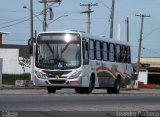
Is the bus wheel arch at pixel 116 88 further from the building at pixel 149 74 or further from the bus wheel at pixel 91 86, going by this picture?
the building at pixel 149 74

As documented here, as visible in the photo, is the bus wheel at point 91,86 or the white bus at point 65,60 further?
the bus wheel at point 91,86

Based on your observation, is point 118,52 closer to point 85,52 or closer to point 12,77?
point 85,52

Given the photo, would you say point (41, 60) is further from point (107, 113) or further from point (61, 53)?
point (107, 113)

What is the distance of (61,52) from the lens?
1262 inches

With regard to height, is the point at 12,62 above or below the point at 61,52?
below

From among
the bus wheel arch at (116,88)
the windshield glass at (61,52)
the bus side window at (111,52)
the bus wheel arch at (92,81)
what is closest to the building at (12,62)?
the bus wheel arch at (116,88)

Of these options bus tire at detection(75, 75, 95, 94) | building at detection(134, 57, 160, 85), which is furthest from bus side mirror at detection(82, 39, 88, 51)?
building at detection(134, 57, 160, 85)

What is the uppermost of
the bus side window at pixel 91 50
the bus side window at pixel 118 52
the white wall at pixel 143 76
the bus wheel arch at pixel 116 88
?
the bus side window at pixel 91 50

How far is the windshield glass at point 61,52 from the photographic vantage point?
32.1 metres

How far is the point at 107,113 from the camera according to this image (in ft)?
59.8

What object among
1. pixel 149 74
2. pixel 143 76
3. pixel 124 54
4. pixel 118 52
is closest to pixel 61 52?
pixel 118 52

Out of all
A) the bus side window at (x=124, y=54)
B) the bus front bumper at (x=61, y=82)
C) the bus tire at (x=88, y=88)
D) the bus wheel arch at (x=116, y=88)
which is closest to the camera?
the bus front bumper at (x=61, y=82)

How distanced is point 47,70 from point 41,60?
2.14ft

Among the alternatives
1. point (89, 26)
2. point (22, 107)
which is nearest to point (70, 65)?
point (22, 107)
